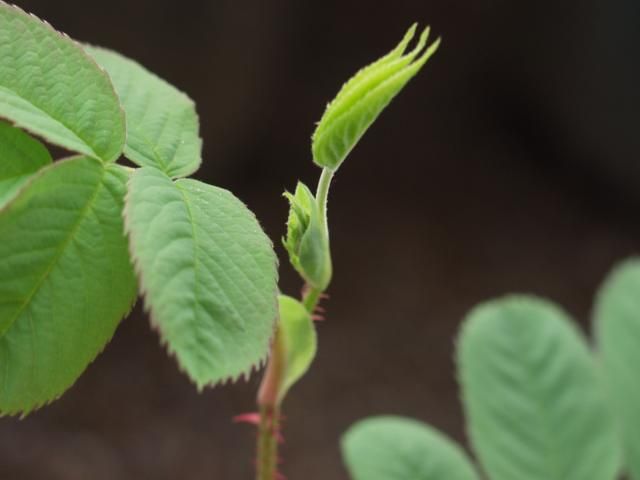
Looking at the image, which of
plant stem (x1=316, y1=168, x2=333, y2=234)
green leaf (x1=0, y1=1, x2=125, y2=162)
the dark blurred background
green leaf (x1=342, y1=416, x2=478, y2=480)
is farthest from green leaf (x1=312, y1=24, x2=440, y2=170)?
the dark blurred background

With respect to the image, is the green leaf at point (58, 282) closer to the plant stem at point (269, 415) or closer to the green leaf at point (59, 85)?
the green leaf at point (59, 85)

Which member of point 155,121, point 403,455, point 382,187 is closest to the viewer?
point 155,121

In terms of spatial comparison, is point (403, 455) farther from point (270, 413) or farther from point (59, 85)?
point (59, 85)

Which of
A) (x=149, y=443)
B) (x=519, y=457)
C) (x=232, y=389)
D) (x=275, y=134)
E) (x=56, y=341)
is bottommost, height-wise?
(x=149, y=443)

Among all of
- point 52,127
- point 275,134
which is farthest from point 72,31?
point 52,127

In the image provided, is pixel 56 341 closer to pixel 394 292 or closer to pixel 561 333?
pixel 561 333

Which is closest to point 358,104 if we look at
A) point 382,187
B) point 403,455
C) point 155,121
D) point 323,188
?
point 323,188
